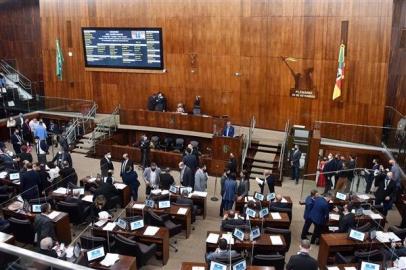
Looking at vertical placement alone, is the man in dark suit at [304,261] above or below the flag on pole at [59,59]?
below

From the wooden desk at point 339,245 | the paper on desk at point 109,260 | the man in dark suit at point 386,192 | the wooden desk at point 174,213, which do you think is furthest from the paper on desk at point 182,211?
the man in dark suit at point 386,192

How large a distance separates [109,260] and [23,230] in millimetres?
2895

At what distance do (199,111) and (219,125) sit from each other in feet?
6.52

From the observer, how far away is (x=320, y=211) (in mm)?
8992

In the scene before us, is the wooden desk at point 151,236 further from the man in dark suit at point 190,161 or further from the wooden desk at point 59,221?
the man in dark suit at point 190,161

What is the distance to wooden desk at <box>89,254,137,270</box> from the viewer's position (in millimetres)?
6941

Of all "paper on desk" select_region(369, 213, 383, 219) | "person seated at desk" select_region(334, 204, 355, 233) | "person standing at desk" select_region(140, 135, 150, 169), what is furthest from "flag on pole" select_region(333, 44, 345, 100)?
"person standing at desk" select_region(140, 135, 150, 169)

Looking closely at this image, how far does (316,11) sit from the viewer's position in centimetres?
1522

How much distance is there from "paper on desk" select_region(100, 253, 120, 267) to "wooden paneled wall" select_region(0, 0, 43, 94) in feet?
63.3

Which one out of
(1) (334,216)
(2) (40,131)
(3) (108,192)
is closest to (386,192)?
(1) (334,216)

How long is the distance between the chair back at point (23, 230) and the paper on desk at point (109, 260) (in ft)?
8.48

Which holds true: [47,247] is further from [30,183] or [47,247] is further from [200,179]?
[200,179]

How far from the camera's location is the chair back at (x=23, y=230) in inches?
343

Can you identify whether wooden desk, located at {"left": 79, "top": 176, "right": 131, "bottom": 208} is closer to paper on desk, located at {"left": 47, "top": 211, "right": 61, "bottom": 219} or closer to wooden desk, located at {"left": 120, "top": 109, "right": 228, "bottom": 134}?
paper on desk, located at {"left": 47, "top": 211, "right": 61, "bottom": 219}
